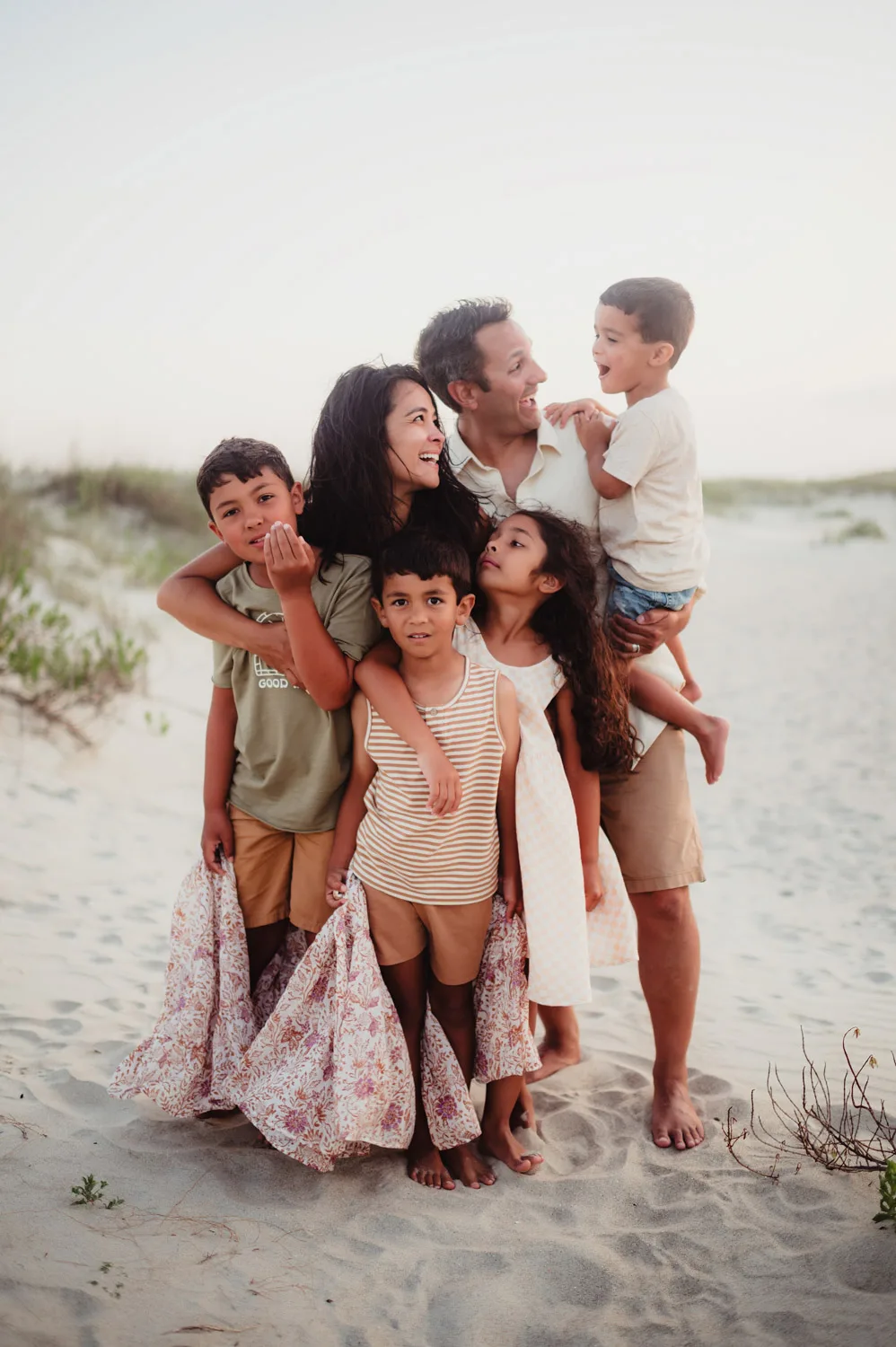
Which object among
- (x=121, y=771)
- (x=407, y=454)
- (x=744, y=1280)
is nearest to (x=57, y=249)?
(x=121, y=771)

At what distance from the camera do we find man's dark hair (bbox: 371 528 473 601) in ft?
8.75

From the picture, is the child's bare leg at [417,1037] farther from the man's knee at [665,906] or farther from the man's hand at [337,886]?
the man's knee at [665,906]

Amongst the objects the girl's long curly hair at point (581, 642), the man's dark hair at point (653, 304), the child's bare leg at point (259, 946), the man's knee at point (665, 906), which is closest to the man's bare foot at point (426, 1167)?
the child's bare leg at point (259, 946)

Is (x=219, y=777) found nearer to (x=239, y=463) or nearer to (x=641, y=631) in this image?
(x=239, y=463)

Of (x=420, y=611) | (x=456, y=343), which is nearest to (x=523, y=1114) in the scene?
(x=420, y=611)

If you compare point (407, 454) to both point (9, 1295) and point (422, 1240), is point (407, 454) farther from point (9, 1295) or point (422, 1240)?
point (9, 1295)

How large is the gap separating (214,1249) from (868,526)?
1892cm

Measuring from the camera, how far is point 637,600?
10.2ft

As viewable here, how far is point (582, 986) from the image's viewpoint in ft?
9.22

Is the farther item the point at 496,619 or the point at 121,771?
the point at 121,771

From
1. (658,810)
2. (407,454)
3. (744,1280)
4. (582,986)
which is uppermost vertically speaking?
(407,454)

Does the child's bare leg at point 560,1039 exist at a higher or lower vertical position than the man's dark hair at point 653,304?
lower

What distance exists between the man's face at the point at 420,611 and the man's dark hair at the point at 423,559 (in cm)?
2

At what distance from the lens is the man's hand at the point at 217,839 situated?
9.96 ft
